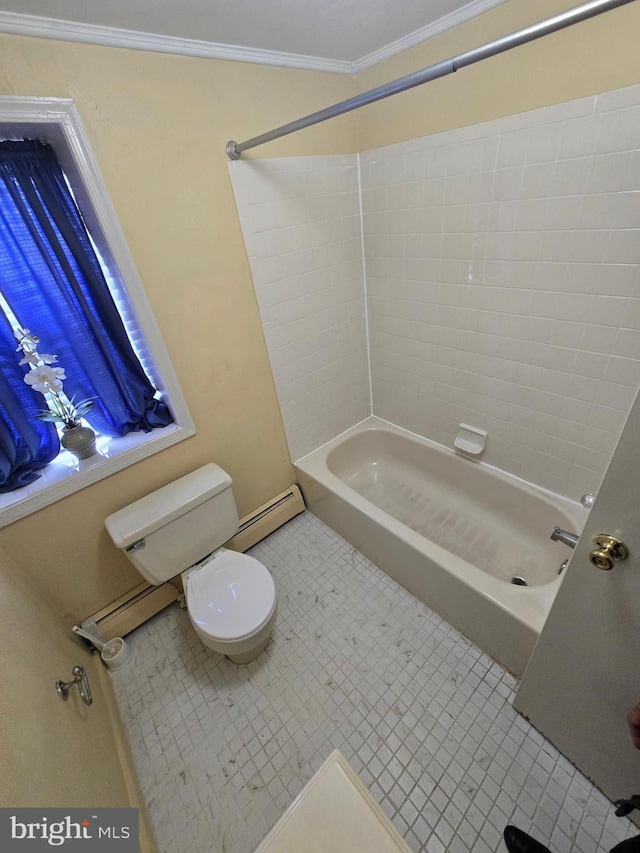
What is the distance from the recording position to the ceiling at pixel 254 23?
0.95 m

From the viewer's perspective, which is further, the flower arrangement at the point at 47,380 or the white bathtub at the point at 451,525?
the white bathtub at the point at 451,525

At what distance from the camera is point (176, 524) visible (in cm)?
148

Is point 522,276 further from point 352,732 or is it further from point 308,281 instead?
point 352,732

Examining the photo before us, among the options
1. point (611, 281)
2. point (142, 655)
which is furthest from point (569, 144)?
point (142, 655)

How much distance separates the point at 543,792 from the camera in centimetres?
112

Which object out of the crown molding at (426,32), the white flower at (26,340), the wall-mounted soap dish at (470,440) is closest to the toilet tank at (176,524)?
the white flower at (26,340)

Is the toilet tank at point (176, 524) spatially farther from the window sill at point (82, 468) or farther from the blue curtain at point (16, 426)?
the blue curtain at point (16, 426)

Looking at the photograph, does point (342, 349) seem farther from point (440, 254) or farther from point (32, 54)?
point (32, 54)

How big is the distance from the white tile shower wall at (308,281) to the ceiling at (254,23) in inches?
13.5

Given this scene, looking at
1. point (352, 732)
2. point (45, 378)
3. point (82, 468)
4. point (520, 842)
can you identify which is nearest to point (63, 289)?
point (45, 378)

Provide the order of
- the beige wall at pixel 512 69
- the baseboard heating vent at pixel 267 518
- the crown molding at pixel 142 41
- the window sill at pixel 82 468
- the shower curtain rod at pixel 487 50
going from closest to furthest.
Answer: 1. the shower curtain rod at pixel 487 50
2. the crown molding at pixel 142 41
3. the beige wall at pixel 512 69
4. the window sill at pixel 82 468
5. the baseboard heating vent at pixel 267 518

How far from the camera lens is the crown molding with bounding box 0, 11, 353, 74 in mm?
939

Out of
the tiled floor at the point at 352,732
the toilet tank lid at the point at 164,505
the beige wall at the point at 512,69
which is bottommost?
the tiled floor at the point at 352,732

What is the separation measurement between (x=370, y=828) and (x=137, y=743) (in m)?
1.03
